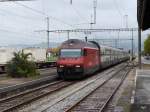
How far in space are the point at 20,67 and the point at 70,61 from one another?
6.14 meters

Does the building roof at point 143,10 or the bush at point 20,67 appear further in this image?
the bush at point 20,67

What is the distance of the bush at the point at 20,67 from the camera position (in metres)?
35.2

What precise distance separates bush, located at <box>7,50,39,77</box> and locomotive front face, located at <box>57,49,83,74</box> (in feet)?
16.0

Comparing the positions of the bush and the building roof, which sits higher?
the building roof

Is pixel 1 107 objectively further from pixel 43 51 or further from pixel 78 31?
pixel 78 31

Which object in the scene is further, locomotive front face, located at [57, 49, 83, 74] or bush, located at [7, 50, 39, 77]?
bush, located at [7, 50, 39, 77]

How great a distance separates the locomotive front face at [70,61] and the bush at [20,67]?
4.88m

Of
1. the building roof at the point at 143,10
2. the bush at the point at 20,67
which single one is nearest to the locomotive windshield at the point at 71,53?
the bush at the point at 20,67

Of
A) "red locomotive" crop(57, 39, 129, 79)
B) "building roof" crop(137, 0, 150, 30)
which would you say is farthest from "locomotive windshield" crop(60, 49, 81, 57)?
"building roof" crop(137, 0, 150, 30)

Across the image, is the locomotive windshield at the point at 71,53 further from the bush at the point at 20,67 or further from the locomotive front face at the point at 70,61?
the bush at the point at 20,67

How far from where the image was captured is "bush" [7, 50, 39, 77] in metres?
35.2

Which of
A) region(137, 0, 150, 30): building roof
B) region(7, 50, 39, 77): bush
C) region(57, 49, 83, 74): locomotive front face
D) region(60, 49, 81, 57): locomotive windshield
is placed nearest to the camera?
region(137, 0, 150, 30): building roof

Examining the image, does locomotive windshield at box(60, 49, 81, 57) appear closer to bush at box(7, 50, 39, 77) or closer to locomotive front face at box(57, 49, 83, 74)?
locomotive front face at box(57, 49, 83, 74)

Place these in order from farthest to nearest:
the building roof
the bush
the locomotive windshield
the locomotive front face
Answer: the bush → the locomotive windshield → the locomotive front face → the building roof
